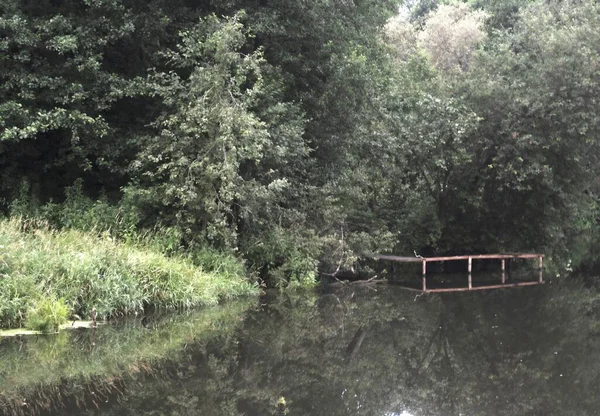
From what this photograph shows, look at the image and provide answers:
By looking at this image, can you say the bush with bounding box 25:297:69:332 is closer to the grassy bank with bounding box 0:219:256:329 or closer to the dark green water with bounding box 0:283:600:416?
the grassy bank with bounding box 0:219:256:329

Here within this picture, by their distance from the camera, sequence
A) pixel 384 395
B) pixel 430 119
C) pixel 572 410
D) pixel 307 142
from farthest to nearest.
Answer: pixel 430 119 → pixel 307 142 → pixel 384 395 → pixel 572 410

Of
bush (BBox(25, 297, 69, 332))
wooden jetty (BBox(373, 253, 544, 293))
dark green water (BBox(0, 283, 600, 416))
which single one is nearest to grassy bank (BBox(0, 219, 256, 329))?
bush (BBox(25, 297, 69, 332))

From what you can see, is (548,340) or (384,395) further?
(548,340)

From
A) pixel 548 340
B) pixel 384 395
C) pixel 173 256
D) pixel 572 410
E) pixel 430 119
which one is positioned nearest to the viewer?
pixel 572 410

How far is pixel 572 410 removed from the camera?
7289 mm

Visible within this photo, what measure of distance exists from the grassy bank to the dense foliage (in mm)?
1225

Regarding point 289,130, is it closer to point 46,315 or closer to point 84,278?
point 84,278

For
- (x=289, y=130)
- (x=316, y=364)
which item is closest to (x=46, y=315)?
(x=316, y=364)

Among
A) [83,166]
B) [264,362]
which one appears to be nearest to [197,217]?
[83,166]

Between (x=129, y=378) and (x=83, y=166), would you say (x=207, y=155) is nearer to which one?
(x=83, y=166)

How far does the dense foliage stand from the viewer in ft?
47.3

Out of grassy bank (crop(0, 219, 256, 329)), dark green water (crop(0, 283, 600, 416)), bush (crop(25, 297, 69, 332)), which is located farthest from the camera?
grassy bank (crop(0, 219, 256, 329))

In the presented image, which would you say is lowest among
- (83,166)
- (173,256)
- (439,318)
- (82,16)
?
(439,318)

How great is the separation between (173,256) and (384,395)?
695cm
